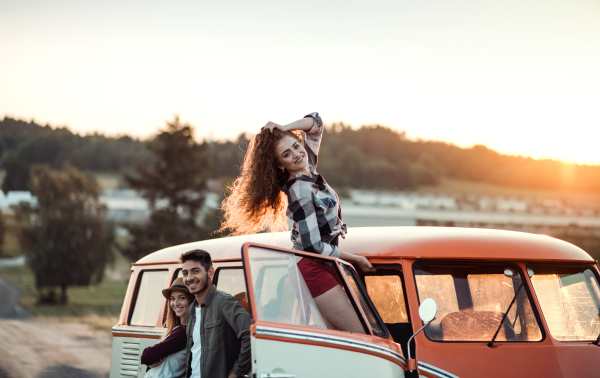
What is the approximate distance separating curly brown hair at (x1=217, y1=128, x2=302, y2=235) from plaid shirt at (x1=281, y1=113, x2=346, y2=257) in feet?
0.56

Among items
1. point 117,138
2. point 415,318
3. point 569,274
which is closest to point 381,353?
point 415,318

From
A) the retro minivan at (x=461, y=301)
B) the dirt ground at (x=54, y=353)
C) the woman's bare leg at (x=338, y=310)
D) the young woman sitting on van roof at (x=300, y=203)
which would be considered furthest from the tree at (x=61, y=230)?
the woman's bare leg at (x=338, y=310)

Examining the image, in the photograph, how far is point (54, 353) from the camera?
16047 mm

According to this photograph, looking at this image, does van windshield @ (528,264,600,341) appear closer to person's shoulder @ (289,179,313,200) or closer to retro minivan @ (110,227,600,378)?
retro minivan @ (110,227,600,378)

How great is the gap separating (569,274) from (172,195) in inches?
1655

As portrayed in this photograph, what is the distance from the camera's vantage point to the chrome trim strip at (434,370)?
12.8 feet

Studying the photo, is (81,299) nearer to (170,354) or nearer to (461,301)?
(170,354)

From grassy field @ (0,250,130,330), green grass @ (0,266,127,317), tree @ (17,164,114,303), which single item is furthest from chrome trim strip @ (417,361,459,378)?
tree @ (17,164,114,303)

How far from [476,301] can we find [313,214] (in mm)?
1492

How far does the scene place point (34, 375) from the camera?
12.0 m

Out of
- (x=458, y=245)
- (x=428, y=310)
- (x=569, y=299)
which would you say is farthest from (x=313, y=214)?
(x=569, y=299)

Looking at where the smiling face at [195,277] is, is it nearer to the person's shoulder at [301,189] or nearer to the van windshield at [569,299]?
the person's shoulder at [301,189]

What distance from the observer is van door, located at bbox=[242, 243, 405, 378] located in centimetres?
298

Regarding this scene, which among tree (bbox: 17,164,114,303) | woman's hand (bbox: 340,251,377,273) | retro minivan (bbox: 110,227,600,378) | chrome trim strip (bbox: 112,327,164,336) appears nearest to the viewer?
retro minivan (bbox: 110,227,600,378)
